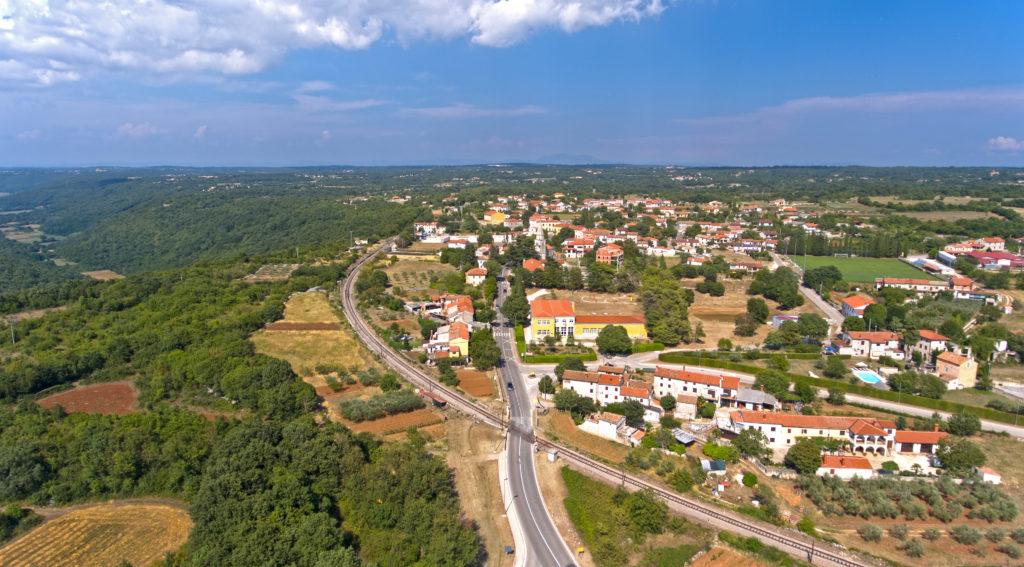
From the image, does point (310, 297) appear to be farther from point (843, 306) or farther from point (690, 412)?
point (843, 306)

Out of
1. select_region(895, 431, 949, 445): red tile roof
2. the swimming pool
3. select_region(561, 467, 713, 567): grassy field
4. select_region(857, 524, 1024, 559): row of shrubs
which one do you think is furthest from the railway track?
the swimming pool

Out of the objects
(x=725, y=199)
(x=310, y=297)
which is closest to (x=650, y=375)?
(x=310, y=297)

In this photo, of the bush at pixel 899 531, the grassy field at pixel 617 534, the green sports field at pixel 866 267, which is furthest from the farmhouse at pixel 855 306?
the grassy field at pixel 617 534

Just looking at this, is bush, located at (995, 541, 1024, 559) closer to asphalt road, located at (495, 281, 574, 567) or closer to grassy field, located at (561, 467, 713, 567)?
grassy field, located at (561, 467, 713, 567)

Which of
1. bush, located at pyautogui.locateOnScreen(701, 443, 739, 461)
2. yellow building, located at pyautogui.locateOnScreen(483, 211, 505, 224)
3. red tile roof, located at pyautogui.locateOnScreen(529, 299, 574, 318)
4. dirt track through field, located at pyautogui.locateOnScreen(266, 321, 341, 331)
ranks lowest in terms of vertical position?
bush, located at pyautogui.locateOnScreen(701, 443, 739, 461)

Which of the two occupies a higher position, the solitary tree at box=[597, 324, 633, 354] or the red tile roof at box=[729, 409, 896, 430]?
the solitary tree at box=[597, 324, 633, 354]

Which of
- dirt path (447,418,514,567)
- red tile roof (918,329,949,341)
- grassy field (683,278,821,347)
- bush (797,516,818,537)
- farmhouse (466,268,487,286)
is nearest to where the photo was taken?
bush (797,516,818,537)

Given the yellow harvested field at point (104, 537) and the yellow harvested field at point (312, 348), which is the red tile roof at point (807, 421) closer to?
the yellow harvested field at point (312, 348)
